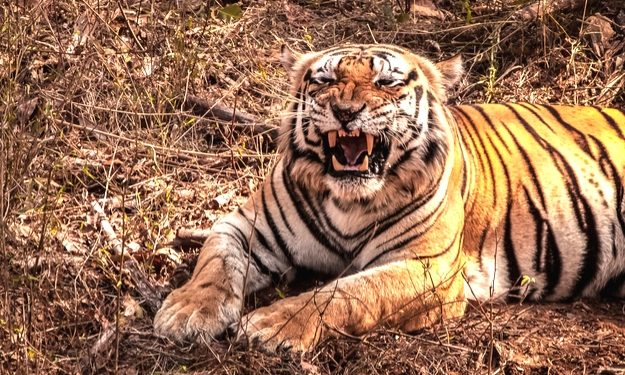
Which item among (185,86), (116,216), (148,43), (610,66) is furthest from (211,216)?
(610,66)

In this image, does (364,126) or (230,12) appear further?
(230,12)

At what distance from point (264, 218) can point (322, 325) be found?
0.82 m

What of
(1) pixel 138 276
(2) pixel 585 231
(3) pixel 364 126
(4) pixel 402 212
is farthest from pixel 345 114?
(2) pixel 585 231

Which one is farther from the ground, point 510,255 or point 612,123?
point 612,123

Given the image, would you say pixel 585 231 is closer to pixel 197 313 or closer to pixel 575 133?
pixel 575 133

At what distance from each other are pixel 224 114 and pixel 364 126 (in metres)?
1.85

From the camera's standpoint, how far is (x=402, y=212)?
4719 mm

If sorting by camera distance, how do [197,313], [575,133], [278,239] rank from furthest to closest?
[575,133] < [278,239] < [197,313]

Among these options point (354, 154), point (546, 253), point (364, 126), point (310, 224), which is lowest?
point (546, 253)

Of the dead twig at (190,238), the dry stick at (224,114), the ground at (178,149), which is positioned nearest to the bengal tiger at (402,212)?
the ground at (178,149)

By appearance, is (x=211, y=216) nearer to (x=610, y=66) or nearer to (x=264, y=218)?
(x=264, y=218)

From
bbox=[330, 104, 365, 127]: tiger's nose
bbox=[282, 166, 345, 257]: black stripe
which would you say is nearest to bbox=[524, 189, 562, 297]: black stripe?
bbox=[282, 166, 345, 257]: black stripe

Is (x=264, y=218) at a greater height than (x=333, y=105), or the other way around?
(x=333, y=105)

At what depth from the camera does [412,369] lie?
4.25 meters
